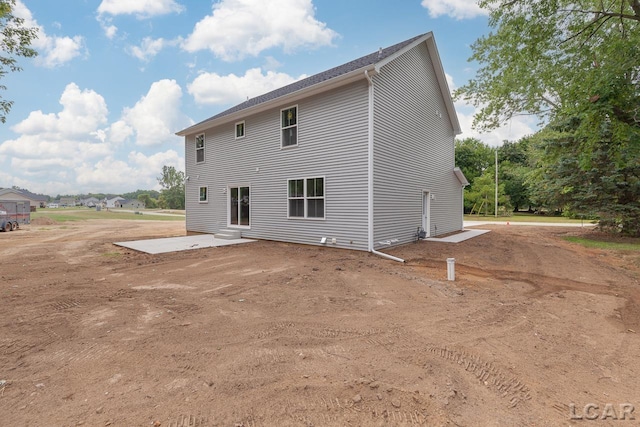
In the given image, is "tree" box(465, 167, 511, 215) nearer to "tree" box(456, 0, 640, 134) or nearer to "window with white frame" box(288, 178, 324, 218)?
"tree" box(456, 0, 640, 134)

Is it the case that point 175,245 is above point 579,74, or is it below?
below

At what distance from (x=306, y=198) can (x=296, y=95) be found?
360 centimetres

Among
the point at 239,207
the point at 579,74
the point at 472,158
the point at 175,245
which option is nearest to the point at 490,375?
the point at 579,74

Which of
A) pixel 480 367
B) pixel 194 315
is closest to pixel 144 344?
pixel 194 315

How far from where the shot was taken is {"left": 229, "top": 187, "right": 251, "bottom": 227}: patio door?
1249 centimetres

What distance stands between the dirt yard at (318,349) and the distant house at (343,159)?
11.5ft

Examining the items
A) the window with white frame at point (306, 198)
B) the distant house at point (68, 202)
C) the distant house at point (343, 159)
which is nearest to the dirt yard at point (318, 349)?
the distant house at point (343, 159)

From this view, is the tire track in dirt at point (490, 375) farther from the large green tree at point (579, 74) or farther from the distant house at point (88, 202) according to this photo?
the distant house at point (88, 202)

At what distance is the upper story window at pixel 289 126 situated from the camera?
1061 centimetres

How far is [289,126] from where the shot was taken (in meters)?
10.8

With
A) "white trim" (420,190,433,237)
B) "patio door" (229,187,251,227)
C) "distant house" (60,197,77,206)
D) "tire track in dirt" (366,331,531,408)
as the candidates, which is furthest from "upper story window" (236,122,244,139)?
"distant house" (60,197,77,206)

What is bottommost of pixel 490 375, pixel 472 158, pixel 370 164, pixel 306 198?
Answer: pixel 490 375

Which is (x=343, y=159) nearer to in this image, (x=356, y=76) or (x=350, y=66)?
(x=356, y=76)

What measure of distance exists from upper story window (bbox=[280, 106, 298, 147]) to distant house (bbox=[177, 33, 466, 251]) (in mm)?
37
